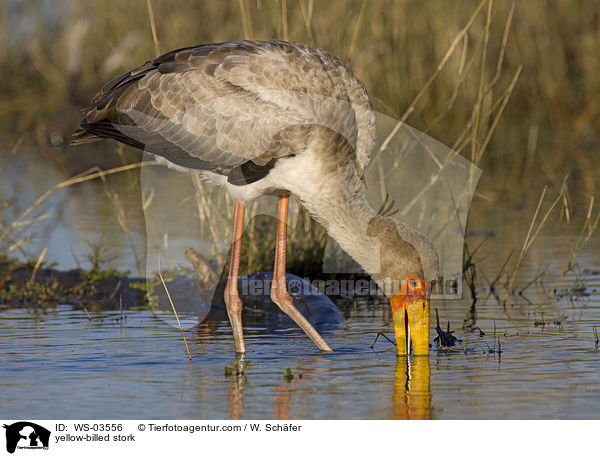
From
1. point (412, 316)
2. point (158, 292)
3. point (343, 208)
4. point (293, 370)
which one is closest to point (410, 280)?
point (412, 316)

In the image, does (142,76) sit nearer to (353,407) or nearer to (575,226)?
(353,407)

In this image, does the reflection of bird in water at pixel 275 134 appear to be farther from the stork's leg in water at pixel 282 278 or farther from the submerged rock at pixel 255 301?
the submerged rock at pixel 255 301

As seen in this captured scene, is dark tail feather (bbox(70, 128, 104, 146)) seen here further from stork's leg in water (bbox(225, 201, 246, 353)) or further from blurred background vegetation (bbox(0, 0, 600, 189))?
blurred background vegetation (bbox(0, 0, 600, 189))

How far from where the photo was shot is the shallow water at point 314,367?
538cm

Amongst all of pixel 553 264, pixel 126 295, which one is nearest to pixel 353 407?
pixel 126 295

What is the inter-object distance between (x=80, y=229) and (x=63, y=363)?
4.28 meters

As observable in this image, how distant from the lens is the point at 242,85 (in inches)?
273
